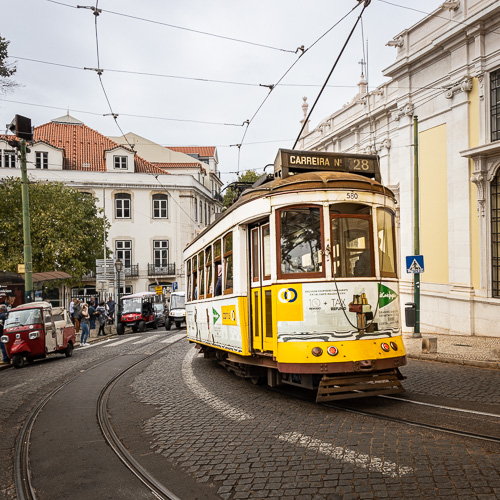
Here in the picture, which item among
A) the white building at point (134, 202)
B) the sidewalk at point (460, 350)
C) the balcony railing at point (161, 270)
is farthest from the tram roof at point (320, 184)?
the balcony railing at point (161, 270)

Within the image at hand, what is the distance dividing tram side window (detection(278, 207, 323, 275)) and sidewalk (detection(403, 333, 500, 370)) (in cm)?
569

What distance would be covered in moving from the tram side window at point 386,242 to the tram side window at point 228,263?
2595 mm

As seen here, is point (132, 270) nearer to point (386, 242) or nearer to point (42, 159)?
point (42, 159)

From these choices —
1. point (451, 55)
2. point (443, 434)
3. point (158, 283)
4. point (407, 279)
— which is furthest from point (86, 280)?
point (443, 434)

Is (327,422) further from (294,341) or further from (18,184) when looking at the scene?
(18,184)

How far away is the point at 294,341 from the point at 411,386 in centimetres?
279

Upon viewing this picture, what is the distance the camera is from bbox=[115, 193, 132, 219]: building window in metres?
48.8

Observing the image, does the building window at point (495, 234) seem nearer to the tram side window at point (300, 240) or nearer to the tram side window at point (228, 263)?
the tram side window at point (228, 263)

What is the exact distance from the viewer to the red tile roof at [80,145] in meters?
49.0

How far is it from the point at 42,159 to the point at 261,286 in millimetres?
42978

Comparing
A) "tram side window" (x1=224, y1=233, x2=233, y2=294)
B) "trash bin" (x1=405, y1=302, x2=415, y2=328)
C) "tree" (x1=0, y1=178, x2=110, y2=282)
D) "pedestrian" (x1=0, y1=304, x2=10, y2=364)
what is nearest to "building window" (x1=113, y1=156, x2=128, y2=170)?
"tree" (x1=0, y1=178, x2=110, y2=282)

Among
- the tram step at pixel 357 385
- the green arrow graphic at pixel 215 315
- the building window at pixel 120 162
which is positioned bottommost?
the tram step at pixel 357 385

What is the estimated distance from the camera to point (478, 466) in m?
4.91

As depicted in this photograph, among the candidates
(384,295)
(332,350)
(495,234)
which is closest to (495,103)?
(495,234)
